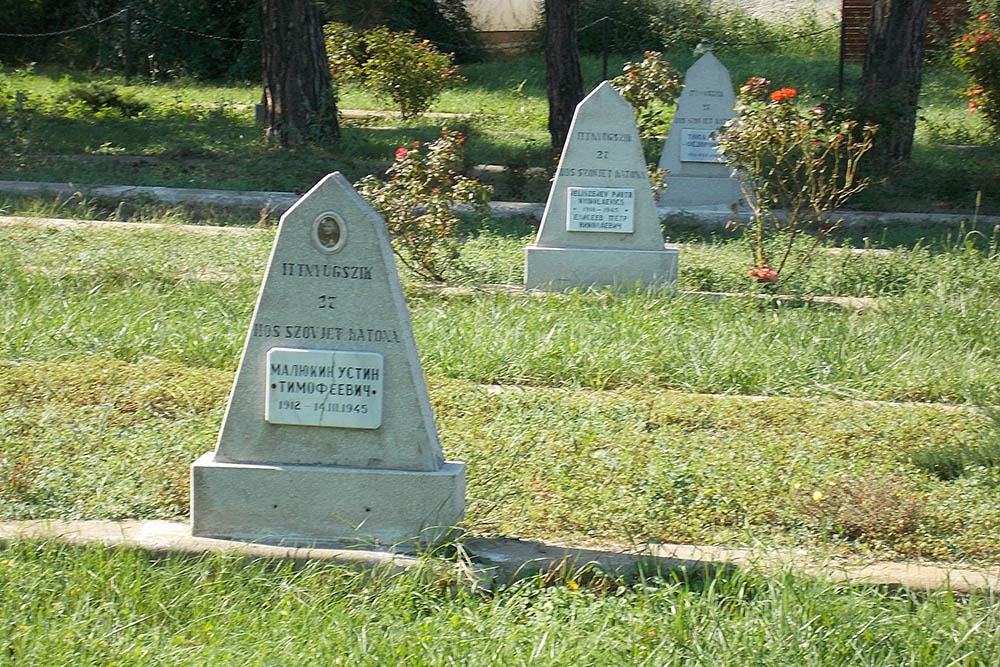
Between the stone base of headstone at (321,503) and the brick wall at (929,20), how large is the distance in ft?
65.2

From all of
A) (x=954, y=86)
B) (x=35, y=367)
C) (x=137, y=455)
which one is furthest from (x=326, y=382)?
(x=954, y=86)

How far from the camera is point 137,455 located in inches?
195

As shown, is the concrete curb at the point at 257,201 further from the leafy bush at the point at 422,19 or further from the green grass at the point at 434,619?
the leafy bush at the point at 422,19

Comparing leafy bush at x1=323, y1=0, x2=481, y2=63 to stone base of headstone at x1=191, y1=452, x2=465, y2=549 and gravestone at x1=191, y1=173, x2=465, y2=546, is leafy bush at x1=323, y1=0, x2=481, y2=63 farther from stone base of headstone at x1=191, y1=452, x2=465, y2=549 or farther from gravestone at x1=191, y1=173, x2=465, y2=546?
stone base of headstone at x1=191, y1=452, x2=465, y2=549

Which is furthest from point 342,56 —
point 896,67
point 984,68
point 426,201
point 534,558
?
point 534,558

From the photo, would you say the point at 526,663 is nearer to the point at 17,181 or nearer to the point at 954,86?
the point at 17,181

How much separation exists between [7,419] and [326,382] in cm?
196

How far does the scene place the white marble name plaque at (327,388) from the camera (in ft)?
13.5

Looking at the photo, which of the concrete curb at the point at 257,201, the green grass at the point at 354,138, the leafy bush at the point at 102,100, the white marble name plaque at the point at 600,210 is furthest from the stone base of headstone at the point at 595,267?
the leafy bush at the point at 102,100

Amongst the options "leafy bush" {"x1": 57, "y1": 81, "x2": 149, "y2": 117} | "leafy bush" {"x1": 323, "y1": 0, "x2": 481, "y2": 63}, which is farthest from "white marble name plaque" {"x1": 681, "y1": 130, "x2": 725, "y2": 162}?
"leafy bush" {"x1": 323, "y1": 0, "x2": 481, "y2": 63}

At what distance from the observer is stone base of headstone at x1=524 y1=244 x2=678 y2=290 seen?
8.17 m

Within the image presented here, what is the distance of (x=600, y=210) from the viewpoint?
8250 mm

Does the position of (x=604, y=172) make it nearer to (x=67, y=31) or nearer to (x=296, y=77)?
(x=296, y=77)

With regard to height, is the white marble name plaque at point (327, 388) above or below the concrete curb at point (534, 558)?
above
